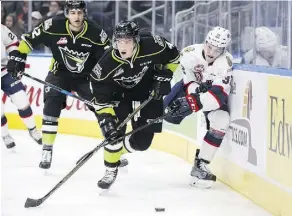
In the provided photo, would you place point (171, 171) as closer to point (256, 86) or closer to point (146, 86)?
point (146, 86)

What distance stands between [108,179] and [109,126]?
1.02ft

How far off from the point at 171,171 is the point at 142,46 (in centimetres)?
119

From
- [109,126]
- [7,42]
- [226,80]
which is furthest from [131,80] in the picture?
[7,42]

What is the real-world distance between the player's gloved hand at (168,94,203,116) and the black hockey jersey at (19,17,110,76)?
663mm

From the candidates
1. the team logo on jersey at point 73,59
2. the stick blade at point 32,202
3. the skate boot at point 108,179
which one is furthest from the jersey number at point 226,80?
the stick blade at point 32,202

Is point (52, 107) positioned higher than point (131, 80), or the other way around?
point (131, 80)

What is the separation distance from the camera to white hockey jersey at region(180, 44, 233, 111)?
3822 mm

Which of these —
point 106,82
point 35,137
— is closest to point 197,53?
point 106,82

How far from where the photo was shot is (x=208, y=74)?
399cm

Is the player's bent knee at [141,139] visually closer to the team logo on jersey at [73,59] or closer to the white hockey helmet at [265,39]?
the team logo on jersey at [73,59]

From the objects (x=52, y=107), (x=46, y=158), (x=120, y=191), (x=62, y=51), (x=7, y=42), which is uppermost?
(x=7, y=42)

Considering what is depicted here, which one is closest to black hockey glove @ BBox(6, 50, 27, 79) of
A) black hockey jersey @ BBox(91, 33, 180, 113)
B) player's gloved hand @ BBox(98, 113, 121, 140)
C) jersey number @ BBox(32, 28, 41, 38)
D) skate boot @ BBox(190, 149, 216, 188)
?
jersey number @ BBox(32, 28, 41, 38)

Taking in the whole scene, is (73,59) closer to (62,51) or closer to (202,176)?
(62,51)

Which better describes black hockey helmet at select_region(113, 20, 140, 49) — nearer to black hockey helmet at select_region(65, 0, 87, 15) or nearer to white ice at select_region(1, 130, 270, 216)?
black hockey helmet at select_region(65, 0, 87, 15)
